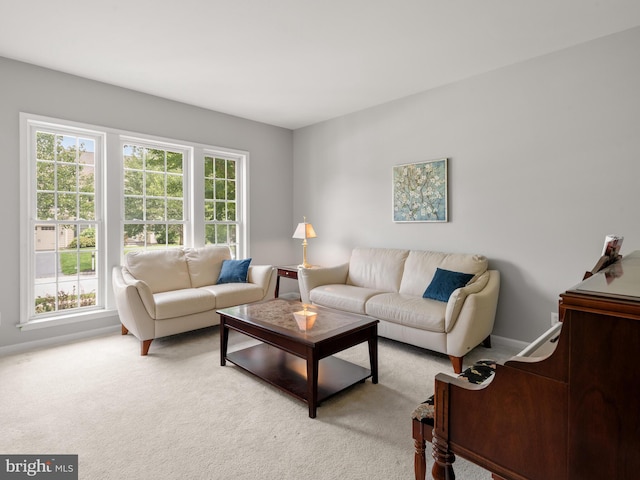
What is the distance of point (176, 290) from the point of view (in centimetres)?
385

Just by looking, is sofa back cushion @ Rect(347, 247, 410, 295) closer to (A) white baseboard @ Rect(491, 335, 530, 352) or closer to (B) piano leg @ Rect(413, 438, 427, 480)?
(A) white baseboard @ Rect(491, 335, 530, 352)

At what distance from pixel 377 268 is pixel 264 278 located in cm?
134

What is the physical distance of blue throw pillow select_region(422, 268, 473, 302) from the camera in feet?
10.5

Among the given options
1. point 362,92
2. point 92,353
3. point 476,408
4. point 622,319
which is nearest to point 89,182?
point 92,353

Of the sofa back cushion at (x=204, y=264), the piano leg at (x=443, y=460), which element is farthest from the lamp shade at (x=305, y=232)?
the piano leg at (x=443, y=460)

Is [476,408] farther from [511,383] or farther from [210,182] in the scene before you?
[210,182]

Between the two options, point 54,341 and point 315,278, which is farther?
point 315,278

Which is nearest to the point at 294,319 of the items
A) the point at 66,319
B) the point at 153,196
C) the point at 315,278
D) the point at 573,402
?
the point at 315,278

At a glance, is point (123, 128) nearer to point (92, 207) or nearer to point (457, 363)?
point (92, 207)

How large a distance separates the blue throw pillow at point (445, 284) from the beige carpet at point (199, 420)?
1.82 ft

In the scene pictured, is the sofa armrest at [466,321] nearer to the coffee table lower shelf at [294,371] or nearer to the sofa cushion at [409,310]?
the sofa cushion at [409,310]

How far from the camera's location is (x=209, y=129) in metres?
4.60

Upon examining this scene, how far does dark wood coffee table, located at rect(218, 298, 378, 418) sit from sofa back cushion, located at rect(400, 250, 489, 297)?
3.94 feet

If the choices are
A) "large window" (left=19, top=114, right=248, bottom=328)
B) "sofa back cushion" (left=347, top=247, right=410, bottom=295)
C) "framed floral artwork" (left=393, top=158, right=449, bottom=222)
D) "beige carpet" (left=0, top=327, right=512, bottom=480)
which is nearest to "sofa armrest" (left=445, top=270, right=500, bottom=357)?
"beige carpet" (left=0, top=327, right=512, bottom=480)
